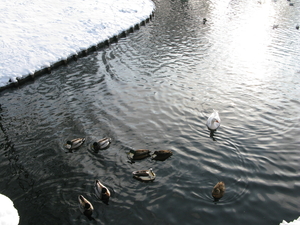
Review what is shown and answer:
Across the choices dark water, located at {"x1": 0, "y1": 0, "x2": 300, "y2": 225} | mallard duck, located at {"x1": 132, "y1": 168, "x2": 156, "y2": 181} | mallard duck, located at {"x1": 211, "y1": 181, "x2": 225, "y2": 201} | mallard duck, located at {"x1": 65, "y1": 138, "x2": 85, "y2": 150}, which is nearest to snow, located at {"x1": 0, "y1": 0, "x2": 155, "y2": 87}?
dark water, located at {"x1": 0, "y1": 0, "x2": 300, "y2": 225}

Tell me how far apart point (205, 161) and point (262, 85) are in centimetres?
980

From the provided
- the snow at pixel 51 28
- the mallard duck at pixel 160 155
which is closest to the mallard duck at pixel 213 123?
the mallard duck at pixel 160 155

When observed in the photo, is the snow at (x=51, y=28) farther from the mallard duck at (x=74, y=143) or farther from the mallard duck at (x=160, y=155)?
the mallard duck at (x=160, y=155)

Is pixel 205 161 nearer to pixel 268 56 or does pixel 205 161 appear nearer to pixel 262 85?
pixel 262 85

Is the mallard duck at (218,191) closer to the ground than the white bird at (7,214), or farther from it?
closer to the ground

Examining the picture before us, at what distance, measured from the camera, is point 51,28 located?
25828 millimetres

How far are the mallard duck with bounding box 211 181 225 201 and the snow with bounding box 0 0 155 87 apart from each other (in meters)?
15.2

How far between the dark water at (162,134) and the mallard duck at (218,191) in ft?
0.67

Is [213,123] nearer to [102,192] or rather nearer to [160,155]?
[160,155]

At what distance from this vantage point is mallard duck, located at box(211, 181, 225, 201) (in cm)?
900

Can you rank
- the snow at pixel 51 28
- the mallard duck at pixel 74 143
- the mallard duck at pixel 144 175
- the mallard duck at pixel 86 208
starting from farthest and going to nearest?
the snow at pixel 51 28 → the mallard duck at pixel 74 143 → the mallard duck at pixel 144 175 → the mallard duck at pixel 86 208

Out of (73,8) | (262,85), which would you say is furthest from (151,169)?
(73,8)

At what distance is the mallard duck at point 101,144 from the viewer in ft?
36.7

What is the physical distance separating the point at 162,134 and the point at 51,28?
19.4 metres
